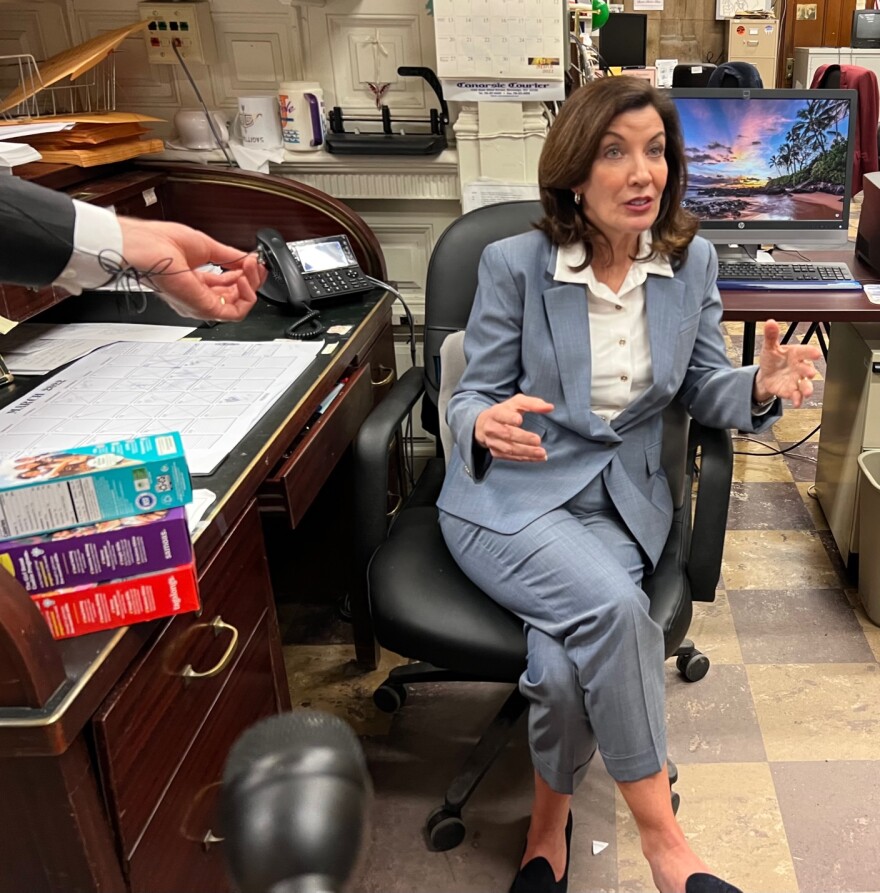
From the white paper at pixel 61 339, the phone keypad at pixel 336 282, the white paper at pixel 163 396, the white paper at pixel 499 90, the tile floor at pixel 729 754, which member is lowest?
the tile floor at pixel 729 754

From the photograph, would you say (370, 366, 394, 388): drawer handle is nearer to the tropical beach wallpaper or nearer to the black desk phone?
the black desk phone

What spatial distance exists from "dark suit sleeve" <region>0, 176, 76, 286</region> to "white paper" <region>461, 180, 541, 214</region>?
4.47 feet

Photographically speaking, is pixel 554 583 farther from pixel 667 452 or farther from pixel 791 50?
pixel 791 50

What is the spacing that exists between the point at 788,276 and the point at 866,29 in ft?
24.5

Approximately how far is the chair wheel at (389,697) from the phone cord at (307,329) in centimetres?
75

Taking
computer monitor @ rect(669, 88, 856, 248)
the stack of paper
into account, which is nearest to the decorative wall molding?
the stack of paper

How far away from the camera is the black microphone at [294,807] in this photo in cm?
42

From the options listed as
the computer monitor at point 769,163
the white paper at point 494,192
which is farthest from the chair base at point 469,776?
the computer monitor at point 769,163

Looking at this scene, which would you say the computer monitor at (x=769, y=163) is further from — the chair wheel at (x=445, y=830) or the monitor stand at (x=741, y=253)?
the chair wheel at (x=445, y=830)

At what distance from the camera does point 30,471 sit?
90 centimetres

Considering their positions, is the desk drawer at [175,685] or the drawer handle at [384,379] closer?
the desk drawer at [175,685]

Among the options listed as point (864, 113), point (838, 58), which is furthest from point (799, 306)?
point (838, 58)

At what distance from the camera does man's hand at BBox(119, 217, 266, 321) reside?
3.02 ft

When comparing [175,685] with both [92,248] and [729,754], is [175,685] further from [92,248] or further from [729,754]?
[729,754]
